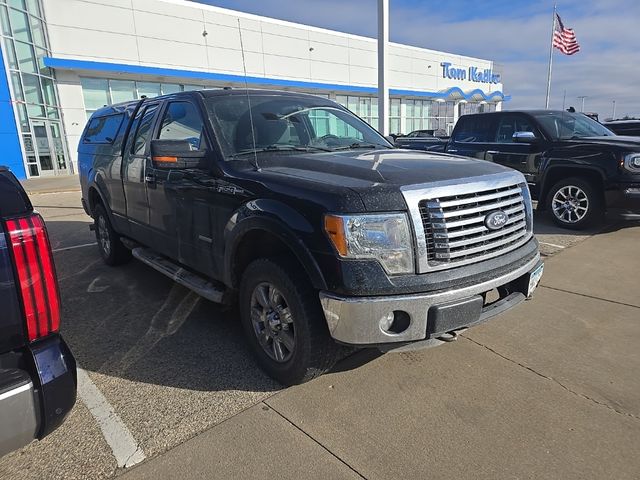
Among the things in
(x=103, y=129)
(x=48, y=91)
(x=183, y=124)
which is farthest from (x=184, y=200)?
(x=48, y=91)

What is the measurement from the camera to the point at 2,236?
163cm

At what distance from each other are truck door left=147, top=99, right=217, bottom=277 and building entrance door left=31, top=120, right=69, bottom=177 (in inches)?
734

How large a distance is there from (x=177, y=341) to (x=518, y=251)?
106 inches

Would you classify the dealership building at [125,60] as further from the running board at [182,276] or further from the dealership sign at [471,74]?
the running board at [182,276]

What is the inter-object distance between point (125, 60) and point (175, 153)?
21192 millimetres

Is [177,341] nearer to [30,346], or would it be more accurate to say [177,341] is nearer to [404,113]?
[30,346]

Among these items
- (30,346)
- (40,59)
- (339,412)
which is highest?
(40,59)

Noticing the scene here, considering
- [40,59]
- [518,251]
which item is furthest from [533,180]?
[40,59]

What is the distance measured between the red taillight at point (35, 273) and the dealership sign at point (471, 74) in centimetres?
3938

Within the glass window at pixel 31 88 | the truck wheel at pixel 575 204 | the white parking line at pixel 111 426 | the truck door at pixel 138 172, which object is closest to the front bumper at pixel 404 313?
the white parking line at pixel 111 426

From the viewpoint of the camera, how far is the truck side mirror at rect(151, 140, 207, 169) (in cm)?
308

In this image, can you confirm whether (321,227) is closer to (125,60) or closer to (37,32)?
(37,32)

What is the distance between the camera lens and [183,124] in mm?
3795

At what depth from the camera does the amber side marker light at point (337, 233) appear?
2.30 metres
